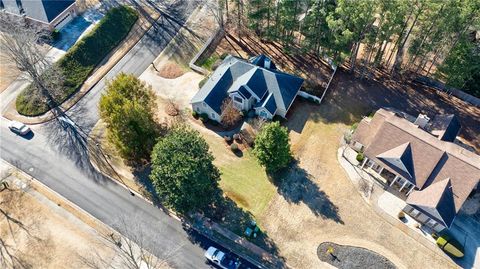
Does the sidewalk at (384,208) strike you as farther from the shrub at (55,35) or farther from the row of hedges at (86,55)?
the shrub at (55,35)

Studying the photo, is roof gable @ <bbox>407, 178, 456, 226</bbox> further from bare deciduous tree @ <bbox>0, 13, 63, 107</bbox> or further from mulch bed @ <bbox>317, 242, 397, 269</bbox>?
bare deciduous tree @ <bbox>0, 13, 63, 107</bbox>

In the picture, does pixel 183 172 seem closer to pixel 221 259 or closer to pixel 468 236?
pixel 221 259

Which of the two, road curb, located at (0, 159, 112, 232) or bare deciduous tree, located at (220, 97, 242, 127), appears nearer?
road curb, located at (0, 159, 112, 232)

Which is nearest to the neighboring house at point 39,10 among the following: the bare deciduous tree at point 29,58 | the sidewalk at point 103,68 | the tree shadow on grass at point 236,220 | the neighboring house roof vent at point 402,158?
the bare deciduous tree at point 29,58

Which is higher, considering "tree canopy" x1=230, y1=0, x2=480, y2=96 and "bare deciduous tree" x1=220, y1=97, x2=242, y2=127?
"tree canopy" x1=230, y1=0, x2=480, y2=96

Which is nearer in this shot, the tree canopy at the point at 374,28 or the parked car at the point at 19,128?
the tree canopy at the point at 374,28

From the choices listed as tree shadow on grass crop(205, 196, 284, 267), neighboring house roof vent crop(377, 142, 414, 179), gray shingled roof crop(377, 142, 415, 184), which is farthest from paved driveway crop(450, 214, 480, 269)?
tree shadow on grass crop(205, 196, 284, 267)
